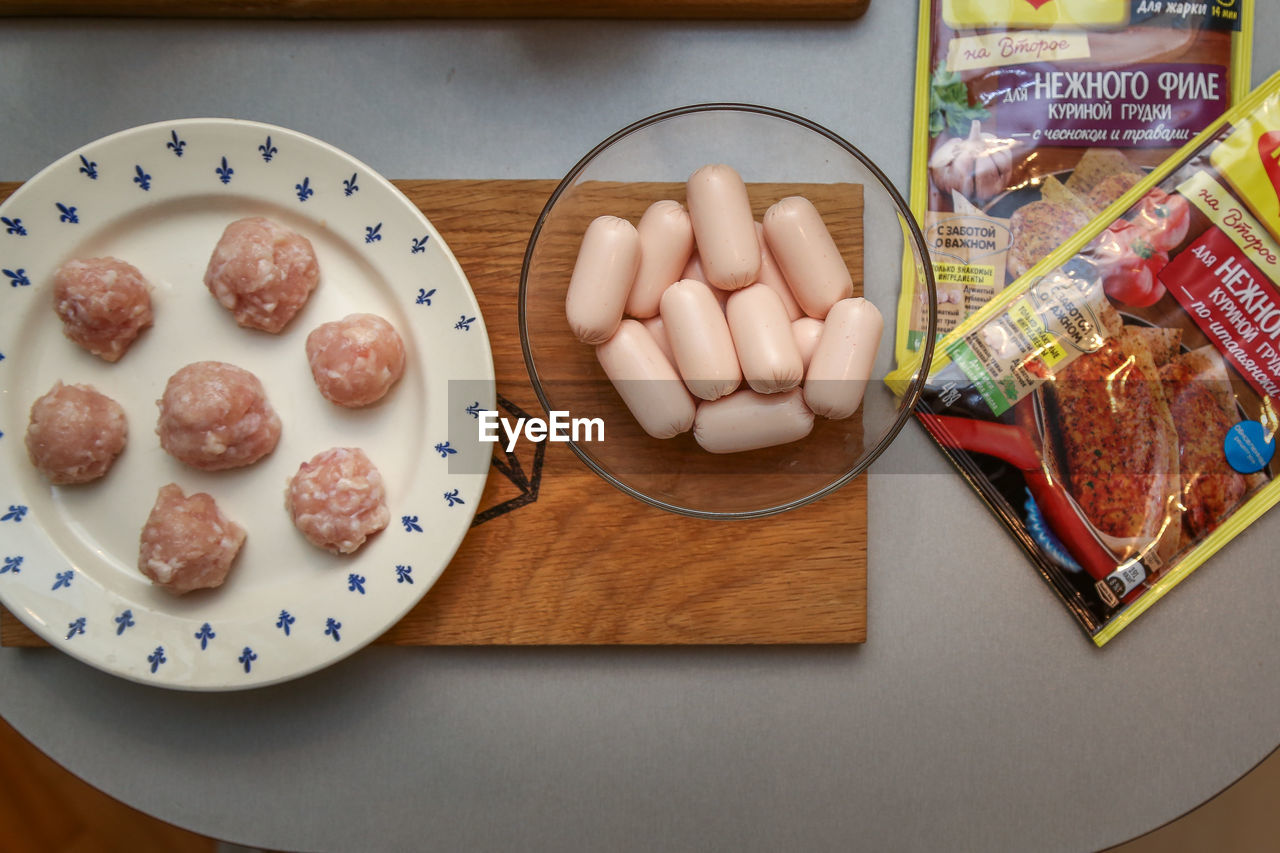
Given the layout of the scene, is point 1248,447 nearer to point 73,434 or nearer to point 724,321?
point 724,321

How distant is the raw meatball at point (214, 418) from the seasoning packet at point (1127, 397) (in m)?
0.80

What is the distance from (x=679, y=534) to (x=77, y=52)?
0.97 m

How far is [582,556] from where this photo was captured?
0.96m

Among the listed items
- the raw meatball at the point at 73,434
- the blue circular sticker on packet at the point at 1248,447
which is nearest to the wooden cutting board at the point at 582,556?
the raw meatball at the point at 73,434

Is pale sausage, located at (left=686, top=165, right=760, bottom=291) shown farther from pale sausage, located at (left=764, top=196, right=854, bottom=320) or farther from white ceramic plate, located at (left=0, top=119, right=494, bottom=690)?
white ceramic plate, located at (left=0, top=119, right=494, bottom=690)

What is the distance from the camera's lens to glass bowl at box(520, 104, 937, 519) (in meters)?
0.92

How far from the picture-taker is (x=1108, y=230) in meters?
1.00

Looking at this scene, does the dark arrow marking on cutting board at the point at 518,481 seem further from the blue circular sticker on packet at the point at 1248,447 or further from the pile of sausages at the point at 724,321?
the blue circular sticker on packet at the point at 1248,447

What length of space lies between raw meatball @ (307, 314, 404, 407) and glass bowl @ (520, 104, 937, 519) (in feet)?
0.52

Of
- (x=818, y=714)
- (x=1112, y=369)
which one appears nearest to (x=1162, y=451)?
(x=1112, y=369)

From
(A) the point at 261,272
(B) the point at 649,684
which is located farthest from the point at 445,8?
(B) the point at 649,684

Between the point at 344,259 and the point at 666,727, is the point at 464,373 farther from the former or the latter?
the point at 666,727

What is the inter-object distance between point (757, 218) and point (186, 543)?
75 centimetres

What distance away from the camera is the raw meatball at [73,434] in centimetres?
89
